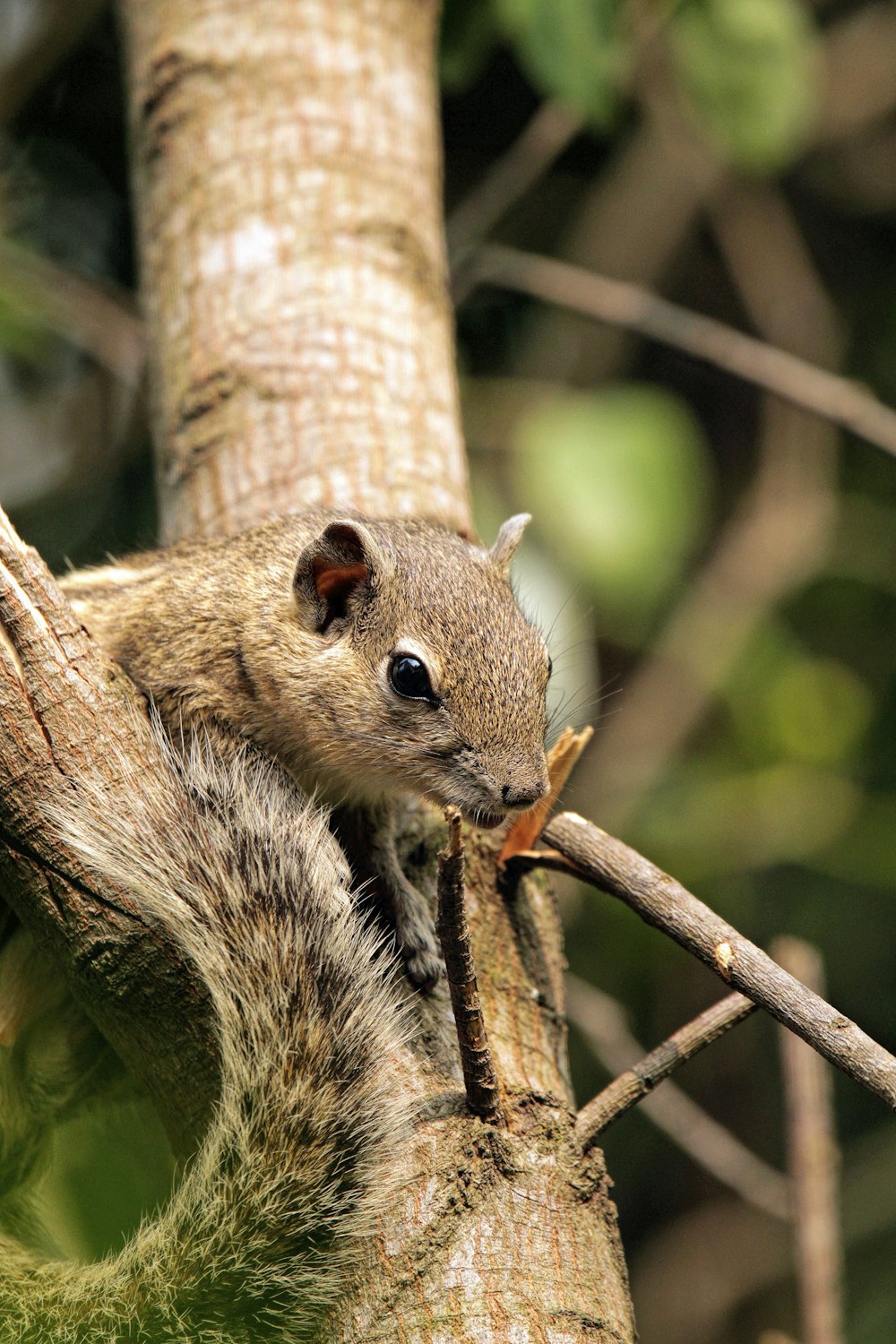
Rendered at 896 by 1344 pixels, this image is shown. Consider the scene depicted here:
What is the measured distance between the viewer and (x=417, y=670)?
2.36 meters

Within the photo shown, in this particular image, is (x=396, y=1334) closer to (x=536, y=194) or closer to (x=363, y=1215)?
(x=363, y=1215)

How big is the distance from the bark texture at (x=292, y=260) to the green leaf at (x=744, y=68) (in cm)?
95

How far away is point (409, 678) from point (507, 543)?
1.64 feet

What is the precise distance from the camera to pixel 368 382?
116 inches

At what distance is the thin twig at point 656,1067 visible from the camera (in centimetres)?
185

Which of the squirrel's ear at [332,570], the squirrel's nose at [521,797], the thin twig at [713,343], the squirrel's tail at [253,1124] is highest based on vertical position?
the thin twig at [713,343]

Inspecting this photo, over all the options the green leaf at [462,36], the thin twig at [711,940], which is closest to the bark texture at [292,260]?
the green leaf at [462,36]

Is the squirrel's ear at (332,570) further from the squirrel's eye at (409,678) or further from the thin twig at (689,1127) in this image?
the thin twig at (689,1127)

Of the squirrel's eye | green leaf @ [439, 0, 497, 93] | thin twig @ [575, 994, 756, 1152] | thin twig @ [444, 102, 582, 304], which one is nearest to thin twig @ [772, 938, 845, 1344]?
thin twig @ [575, 994, 756, 1152]

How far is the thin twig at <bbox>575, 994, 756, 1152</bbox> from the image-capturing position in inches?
72.7

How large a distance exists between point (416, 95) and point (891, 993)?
3971 mm

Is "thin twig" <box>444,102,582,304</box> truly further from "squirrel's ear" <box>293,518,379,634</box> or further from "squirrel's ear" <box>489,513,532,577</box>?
"squirrel's ear" <box>293,518,379,634</box>

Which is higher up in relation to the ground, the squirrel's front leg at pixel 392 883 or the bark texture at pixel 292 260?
the bark texture at pixel 292 260

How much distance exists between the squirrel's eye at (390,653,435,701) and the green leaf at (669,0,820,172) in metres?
2.58
